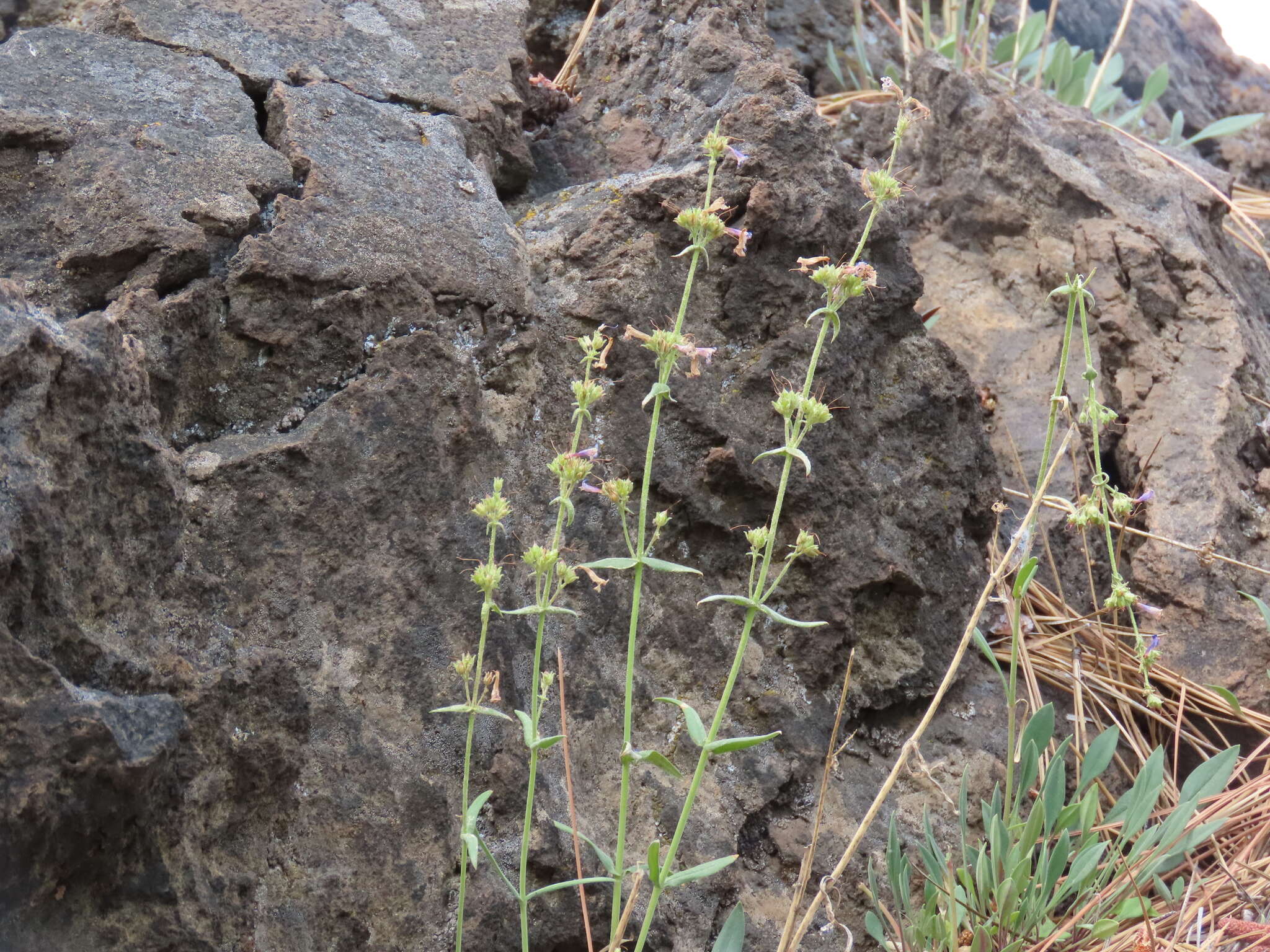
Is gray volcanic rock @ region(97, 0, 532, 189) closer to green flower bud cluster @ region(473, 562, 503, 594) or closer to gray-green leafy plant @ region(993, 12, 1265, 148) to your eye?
green flower bud cluster @ region(473, 562, 503, 594)

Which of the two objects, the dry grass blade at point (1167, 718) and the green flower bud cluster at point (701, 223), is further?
the dry grass blade at point (1167, 718)

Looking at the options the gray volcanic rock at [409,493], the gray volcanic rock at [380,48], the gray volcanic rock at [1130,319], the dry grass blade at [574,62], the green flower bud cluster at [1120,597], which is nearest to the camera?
the gray volcanic rock at [409,493]

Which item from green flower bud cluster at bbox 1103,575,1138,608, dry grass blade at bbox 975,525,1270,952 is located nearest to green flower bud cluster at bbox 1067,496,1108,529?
green flower bud cluster at bbox 1103,575,1138,608

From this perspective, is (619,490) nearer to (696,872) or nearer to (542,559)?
(542,559)

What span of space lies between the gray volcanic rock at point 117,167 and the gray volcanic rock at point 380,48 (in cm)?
11

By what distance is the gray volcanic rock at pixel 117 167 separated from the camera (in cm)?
205

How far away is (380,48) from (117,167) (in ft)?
2.72

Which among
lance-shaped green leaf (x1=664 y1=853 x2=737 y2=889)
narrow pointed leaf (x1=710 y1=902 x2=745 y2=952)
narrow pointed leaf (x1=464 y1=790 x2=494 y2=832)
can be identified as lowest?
narrow pointed leaf (x1=710 y1=902 x2=745 y2=952)

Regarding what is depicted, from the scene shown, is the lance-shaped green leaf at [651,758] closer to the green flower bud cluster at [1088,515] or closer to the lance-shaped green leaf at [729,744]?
the lance-shaped green leaf at [729,744]

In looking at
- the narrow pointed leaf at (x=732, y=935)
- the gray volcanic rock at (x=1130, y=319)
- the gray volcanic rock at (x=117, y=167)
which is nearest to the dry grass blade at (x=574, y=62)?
the gray volcanic rock at (x=117, y=167)

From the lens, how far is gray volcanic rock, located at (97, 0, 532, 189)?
252 centimetres

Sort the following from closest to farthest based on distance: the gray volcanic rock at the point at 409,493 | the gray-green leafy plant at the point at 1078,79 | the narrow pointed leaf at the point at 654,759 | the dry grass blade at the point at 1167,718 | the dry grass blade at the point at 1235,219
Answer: the narrow pointed leaf at the point at 654,759 → the gray volcanic rock at the point at 409,493 → the dry grass blade at the point at 1167,718 → the dry grass blade at the point at 1235,219 → the gray-green leafy plant at the point at 1078,79

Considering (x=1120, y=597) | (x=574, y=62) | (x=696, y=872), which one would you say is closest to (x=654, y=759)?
(x=696, y=872)

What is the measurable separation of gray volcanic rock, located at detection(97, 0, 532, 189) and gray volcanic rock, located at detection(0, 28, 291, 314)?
0.11 meters
